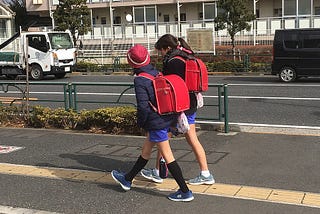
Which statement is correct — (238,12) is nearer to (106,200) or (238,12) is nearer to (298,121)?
(298,121)

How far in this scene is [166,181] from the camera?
5227 millimetres

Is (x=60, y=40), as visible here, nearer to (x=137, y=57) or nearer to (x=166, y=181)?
(x=166, y=181)

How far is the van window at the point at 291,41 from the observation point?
633 inches

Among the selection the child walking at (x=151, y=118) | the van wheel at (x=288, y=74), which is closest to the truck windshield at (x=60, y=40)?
the van wheel at (x=288, y=74)

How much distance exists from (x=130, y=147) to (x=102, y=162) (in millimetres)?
838

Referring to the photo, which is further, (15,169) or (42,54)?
(42,54)

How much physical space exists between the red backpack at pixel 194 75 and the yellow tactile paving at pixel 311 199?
1.56 meters

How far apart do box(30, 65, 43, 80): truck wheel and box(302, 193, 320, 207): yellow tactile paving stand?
18492mm

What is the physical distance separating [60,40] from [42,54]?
1.09 m

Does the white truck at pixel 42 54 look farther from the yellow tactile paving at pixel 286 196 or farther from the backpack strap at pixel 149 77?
the yellow tactile paving at pixel 286 196

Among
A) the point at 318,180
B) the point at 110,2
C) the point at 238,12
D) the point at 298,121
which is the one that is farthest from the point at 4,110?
the point at 110,2

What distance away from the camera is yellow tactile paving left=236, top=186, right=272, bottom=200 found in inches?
182

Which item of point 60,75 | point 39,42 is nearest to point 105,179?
point 39,42

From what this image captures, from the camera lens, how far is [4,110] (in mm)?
9289
